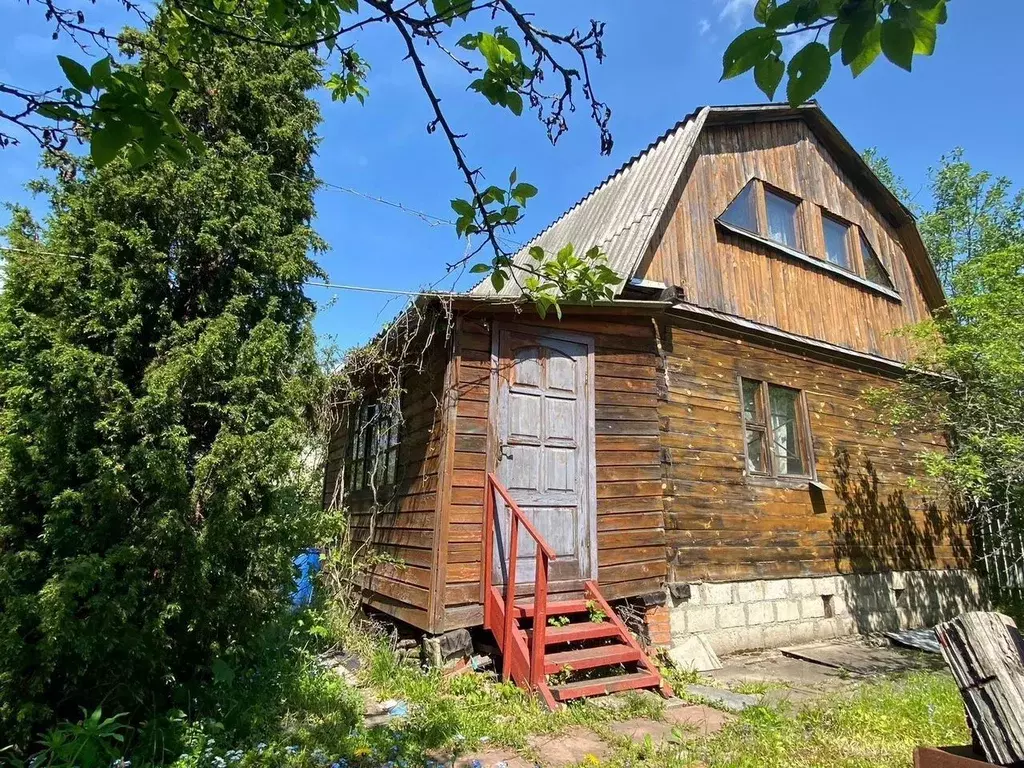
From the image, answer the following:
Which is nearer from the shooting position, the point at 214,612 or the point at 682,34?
the point at 682,34

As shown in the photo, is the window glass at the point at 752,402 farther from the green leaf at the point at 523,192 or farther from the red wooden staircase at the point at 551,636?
the green leaf at the point at 523,192

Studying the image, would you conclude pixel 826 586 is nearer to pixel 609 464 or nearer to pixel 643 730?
pixel 609 464

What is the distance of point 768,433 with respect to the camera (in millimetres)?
7684

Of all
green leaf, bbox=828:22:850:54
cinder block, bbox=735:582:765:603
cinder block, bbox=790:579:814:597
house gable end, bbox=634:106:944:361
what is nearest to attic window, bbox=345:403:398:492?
house gable end, bbox=634:106:944:361

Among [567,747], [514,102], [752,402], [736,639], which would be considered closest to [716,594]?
[736,639]

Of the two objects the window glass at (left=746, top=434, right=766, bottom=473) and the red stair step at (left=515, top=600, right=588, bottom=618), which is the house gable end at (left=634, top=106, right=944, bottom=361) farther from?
the red stair step at (left=515, top=600, right=588, bottom=618)

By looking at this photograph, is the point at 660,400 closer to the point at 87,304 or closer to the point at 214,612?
the point at 214,612

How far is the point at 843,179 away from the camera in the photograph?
10062 millimetres

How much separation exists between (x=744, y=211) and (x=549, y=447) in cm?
Answer: 490

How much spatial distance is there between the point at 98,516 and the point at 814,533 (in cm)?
776

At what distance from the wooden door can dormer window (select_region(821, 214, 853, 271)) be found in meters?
5.71

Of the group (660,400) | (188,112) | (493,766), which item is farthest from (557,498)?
(188,112)

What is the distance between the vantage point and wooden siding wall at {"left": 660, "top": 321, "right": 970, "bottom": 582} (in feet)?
22.4

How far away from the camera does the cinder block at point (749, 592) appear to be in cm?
687
